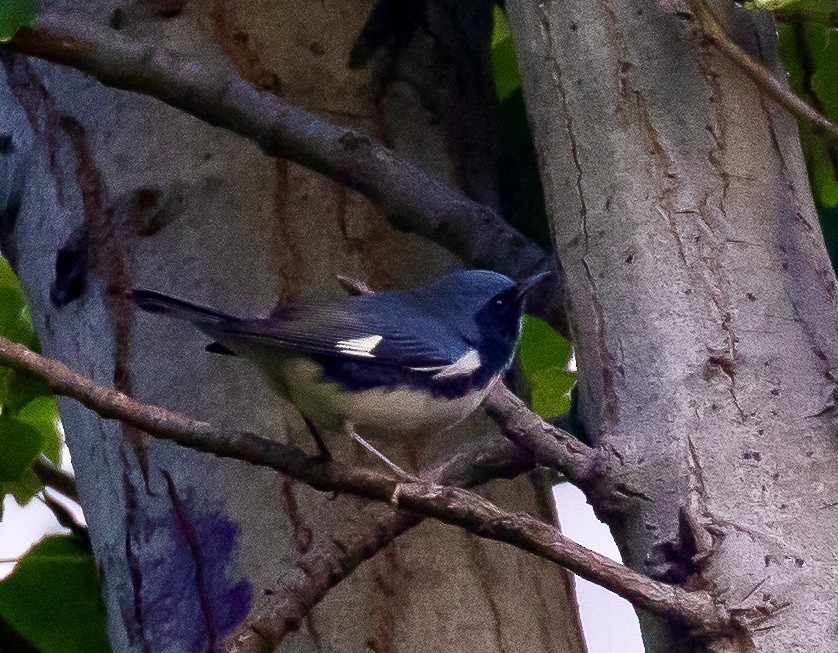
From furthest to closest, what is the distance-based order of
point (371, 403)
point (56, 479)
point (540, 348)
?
point (56, 479) < point (540, 348) < point (371, 403)

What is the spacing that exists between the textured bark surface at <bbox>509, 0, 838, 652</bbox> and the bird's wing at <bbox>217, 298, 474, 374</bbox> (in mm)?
309

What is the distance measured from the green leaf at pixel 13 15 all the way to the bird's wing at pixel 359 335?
0.63 m

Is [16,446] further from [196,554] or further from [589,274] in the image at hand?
[589,274]

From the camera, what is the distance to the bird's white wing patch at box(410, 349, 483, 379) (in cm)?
184

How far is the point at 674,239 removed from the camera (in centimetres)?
157

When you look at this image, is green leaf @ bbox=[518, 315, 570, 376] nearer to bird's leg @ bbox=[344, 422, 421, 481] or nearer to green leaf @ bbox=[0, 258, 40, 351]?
bird's leg @ bbox=[344, 422, 421, 481]

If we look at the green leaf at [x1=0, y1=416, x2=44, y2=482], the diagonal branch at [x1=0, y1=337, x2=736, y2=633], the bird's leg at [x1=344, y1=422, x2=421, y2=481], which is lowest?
the green leaf at [x1=0, y1=416, x2=44, y2=482]

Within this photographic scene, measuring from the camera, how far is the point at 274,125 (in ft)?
6.56

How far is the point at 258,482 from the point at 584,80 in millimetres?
821

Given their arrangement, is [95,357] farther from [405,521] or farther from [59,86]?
[405,521]

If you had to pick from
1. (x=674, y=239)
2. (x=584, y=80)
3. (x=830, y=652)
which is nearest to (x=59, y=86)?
(x=584, y=80)

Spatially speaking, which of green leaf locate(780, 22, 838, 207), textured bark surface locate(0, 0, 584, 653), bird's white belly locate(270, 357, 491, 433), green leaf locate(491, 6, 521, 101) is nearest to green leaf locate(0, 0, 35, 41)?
textured bark surface locate(0, 0, 584, 653)

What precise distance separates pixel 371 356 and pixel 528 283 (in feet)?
1.18

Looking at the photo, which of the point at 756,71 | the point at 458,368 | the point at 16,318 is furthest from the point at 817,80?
the point at 16,318
